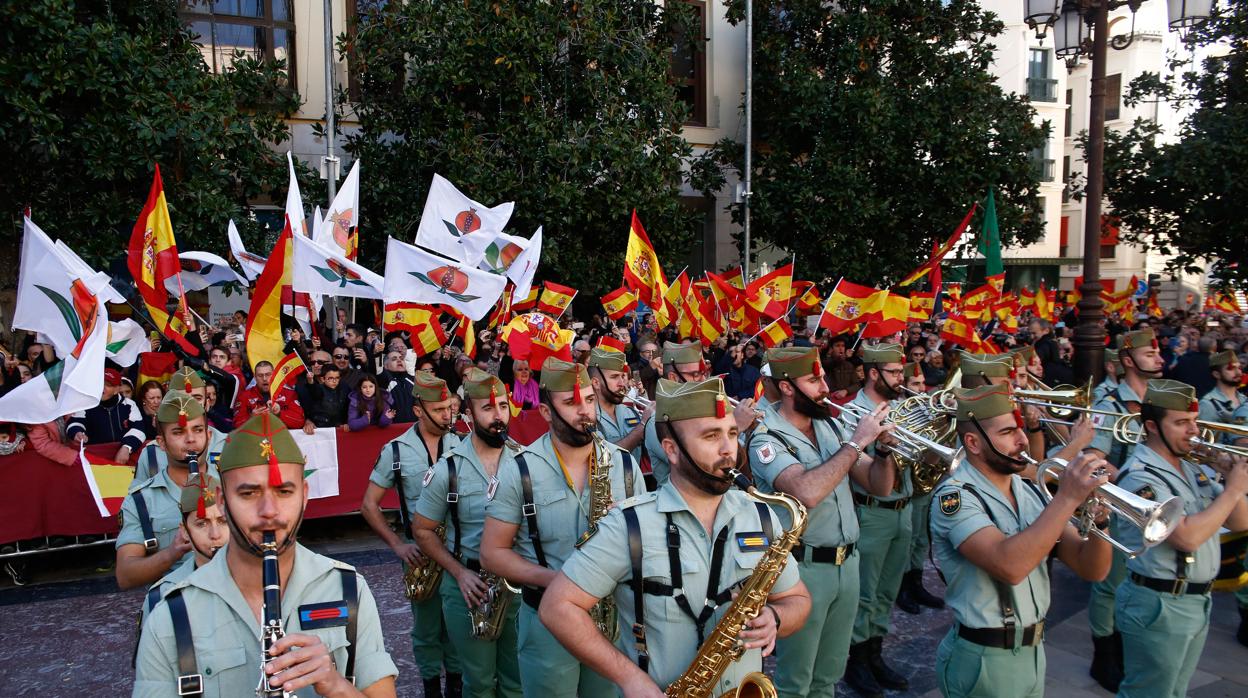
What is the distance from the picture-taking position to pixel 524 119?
1625 centimetres

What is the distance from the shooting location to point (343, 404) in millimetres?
10141

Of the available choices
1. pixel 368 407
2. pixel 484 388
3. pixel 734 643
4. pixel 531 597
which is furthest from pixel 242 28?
pixel 734 643

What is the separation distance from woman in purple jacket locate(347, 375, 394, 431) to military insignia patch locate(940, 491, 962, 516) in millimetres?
6893

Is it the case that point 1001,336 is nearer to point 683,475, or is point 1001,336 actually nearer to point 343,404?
point 343,404

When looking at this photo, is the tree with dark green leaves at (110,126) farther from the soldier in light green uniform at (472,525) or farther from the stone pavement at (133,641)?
the soldier in light green uniform at (472,525)

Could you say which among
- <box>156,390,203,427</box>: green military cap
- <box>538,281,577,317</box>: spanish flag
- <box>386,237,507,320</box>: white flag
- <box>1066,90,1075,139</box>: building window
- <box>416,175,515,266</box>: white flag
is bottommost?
<box>156,390,203,427</box>: green military cap

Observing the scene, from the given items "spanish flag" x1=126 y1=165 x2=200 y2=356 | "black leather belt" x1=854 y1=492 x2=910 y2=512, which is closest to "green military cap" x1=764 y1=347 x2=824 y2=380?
"black leather belt" x1=854 y1=492 x2=910 y2=512

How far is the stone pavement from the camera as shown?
20.3ft

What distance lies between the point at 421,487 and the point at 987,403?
3.36 m

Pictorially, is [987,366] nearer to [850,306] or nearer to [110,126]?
[850,306]

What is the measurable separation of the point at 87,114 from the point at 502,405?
11210 millimetres

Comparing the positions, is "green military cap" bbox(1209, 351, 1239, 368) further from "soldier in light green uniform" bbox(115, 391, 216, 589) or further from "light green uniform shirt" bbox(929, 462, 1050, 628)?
"soldier in light green uniform" bbox(115, 391, 216, 589)

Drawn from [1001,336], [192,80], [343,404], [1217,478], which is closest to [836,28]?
[1001,336]

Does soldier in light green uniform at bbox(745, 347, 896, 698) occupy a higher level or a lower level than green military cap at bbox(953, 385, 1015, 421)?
lower
